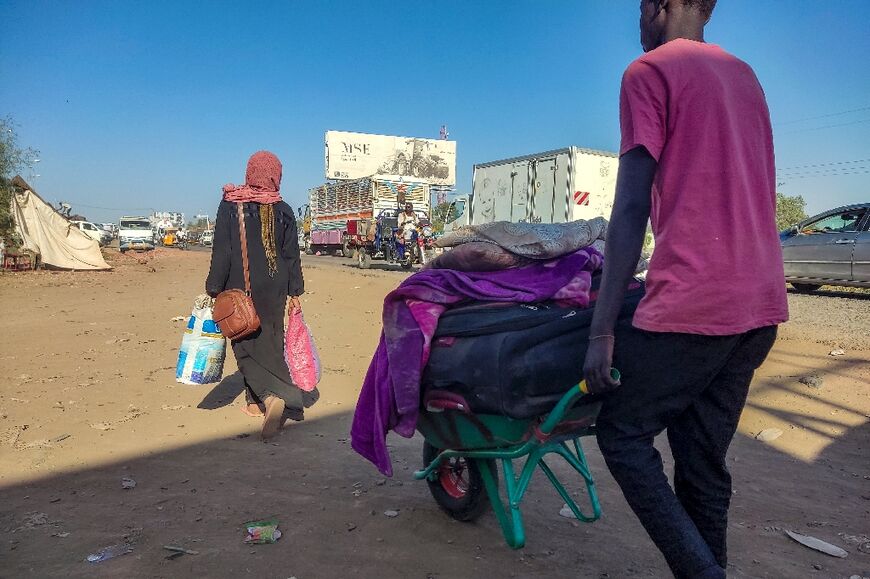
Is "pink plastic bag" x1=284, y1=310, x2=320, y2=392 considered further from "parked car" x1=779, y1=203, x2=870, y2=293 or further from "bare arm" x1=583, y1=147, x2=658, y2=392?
"parked car" x1=779, y1=203, x2=870, y2=293

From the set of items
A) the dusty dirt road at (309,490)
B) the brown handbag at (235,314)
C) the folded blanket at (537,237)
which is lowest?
the dusty dirt road at (309,490)

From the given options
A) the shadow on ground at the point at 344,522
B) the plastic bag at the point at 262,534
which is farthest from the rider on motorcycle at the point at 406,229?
the plastic bag at the point at 262,534

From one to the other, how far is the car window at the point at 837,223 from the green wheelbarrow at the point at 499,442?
1133 cm

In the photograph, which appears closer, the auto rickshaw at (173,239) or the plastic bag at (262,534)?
the plastic bag at (262,534)

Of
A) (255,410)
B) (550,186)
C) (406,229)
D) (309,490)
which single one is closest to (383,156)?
(406,229)

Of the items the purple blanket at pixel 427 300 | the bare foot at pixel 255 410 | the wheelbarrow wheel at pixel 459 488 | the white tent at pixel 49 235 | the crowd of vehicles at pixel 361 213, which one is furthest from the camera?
the crowd of vehicles at pixel 361 213

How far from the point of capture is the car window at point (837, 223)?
1170 centimetres

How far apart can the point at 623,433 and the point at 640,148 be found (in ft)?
2.50

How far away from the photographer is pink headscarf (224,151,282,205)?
456 cm

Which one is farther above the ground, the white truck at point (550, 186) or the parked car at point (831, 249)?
the white truck at point (550, 186)

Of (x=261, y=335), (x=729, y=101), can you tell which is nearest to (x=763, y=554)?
(x=729, y=101)

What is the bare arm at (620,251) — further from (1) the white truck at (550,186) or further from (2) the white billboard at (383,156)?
(2) the white billboard at (383,156)

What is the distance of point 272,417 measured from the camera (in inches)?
171

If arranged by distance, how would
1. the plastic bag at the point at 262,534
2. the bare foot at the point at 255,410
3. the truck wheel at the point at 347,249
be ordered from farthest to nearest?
the truck wheel at the point at 347,249
the bare foot at the point at 255,410
the plastic bag at the point at 262,534
